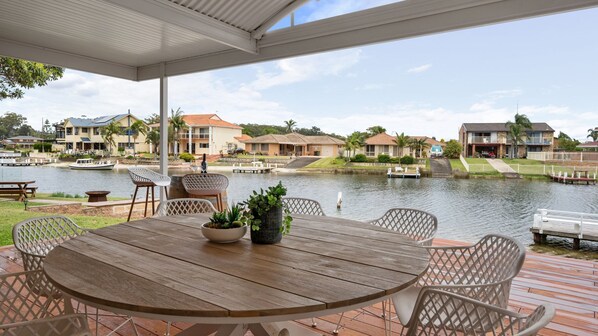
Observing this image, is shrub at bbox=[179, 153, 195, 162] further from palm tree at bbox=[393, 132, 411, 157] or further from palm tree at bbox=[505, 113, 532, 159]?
palm tree at bbox=[505, 113, 532, 159]

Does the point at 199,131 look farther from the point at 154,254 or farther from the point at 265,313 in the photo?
the point at 265,313

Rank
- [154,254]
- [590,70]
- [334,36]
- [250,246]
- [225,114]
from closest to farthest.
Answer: [154,254], [250,246], [334,36], [590,70], [225,114]

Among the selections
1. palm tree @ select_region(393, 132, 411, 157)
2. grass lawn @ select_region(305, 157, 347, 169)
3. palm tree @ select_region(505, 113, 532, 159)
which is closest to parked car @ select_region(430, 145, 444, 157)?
palm tree @ select_region(393, 132, 411, 157)

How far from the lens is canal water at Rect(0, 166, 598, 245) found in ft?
16.8

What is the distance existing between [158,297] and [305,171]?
19.6ft

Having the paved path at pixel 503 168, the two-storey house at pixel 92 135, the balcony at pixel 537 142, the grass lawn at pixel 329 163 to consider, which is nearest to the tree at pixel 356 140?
the grass lawn at pixel 329 163

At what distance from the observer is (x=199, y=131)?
8664 mm

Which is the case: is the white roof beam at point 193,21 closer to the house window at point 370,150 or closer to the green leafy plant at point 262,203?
the green leafy plant at point 262,203

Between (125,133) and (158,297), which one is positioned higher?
(125,133)

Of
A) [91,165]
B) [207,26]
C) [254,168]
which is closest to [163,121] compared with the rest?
[254,168]

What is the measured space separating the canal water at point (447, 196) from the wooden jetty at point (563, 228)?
0.13 meters

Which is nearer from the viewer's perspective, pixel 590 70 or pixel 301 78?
pixel 590 70

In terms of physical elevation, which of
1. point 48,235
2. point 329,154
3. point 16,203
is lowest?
point 16,203

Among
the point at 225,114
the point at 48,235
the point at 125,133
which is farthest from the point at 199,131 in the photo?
the point at 48,235
